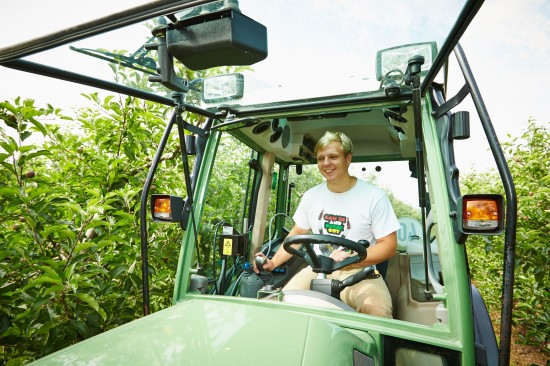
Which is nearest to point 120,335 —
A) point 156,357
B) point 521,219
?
point 156,357

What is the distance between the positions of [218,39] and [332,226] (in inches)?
71.6

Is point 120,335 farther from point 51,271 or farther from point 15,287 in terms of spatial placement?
point 15,287

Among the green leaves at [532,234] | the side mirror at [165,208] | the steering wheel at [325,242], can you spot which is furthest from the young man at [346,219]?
the green leaves at [532,234]

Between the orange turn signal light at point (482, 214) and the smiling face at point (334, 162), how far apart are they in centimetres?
115

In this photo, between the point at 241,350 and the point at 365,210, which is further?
the point at 365,210

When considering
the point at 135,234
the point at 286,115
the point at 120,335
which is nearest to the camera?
the point at 120,335

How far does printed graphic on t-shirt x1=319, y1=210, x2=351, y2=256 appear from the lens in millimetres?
2299

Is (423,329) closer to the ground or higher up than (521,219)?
closer to the ground

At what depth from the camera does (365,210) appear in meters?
2.33

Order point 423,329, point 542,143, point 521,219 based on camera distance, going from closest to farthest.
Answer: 1. point 423,329
2. point 521,219
3. point 542,143

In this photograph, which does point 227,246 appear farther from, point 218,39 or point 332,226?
point 218,39

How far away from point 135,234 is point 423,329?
72.7 inches

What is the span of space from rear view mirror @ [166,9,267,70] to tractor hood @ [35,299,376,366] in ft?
2.75

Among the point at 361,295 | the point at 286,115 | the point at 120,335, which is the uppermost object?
the point at 286,115
